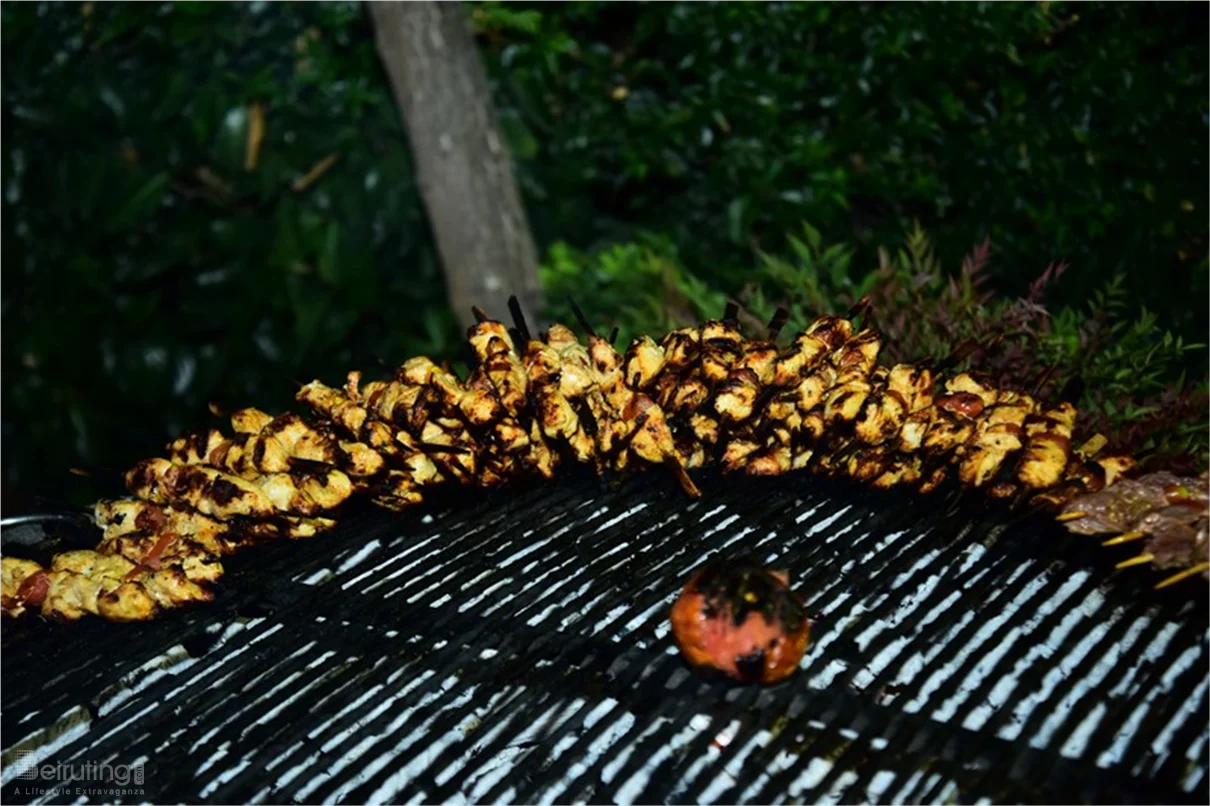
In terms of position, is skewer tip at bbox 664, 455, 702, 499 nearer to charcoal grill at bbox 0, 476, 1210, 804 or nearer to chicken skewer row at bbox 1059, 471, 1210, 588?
charcoal grill at bbox 0, 476, 1210, 804

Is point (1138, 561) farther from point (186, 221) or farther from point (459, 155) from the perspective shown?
point (186, 221)

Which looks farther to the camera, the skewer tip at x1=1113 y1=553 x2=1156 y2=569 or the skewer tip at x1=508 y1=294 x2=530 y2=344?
the skewer tip at x1=508 y1=294 x2=530 y2=344

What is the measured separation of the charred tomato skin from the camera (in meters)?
2.23

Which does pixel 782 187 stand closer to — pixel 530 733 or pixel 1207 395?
pixel 1207 395

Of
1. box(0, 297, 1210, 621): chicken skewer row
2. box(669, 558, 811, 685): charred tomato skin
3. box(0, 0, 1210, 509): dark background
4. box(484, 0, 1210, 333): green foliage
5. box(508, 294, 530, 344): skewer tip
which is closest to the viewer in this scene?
box(669, 558, 811, 685): charred tomato skin

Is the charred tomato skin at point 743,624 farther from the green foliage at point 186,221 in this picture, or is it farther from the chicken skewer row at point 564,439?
the green foliage at point 186,221

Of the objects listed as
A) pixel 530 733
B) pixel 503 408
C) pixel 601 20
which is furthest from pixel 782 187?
pixel 530 733

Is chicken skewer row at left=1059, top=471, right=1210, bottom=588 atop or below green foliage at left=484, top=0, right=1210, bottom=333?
below

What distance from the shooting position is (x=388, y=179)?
24.8 ft

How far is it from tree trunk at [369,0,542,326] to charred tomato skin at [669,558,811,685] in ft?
16.3

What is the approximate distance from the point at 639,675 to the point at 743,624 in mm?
268

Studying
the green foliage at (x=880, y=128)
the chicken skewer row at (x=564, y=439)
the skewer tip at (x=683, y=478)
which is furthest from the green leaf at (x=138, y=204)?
the skewer tip at (x=683, y=478)

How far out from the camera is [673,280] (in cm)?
643

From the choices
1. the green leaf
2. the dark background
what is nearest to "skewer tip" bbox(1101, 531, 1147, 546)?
the dark background
